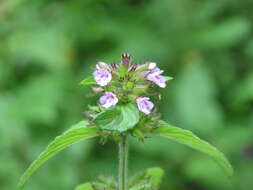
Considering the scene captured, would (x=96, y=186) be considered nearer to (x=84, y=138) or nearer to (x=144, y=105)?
(x=84, y=138)

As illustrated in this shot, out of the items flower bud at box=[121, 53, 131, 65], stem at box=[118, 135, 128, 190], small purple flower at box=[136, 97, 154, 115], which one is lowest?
stem at box=[118, 135, 128, 190]

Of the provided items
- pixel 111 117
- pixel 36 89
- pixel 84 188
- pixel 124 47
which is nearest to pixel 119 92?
pixel 111 117

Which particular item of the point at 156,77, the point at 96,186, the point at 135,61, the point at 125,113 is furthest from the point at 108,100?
the point at 135,61

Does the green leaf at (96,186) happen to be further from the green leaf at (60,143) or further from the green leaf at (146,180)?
the green leaf at (60,143)

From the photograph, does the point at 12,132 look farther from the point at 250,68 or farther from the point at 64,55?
the point at 250,68

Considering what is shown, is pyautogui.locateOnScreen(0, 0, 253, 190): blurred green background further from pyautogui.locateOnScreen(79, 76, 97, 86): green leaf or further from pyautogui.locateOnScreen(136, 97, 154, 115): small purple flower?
pyautogui.locateOnScreen(136, 97, 154, 115): small purple flower

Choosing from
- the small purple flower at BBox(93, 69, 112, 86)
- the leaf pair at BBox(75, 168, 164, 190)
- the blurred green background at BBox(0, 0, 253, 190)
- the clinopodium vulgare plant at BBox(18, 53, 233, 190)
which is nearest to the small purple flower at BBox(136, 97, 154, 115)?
the clinopodium vulgare plant at BBox(18, 53, 233, 190)
